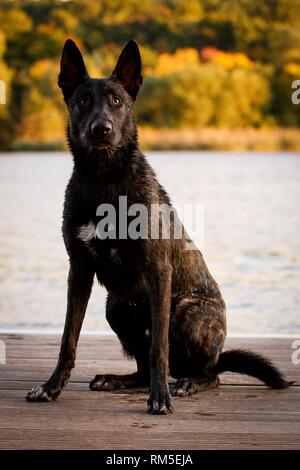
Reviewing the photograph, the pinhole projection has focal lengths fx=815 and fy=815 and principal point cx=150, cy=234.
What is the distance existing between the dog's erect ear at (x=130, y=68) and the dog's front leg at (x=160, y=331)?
0.82 metres

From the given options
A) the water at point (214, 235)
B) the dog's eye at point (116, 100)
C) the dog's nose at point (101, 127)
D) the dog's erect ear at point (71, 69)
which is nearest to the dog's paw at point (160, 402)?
the dog's nose at point (101, 127)

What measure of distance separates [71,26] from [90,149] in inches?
1487

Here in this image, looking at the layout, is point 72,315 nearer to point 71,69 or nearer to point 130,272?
point 130,272

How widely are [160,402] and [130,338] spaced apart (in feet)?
1.68

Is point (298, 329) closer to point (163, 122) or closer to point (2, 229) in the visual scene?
point (2, 229)

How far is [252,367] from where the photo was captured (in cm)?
376

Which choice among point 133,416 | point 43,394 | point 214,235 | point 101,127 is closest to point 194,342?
point 133,416

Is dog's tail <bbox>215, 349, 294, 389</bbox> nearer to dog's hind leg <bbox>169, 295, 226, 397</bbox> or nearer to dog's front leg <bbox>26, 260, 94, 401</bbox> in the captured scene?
dog's hind leg <bbox>169, 295, 226, 397</bbox>

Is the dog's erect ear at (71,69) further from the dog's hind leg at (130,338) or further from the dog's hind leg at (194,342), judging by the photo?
the dog's hind leg at (194,342)

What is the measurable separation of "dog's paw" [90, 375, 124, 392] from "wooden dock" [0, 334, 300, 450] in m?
0.05

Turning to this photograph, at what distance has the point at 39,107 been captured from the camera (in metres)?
33.8

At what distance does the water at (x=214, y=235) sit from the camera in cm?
917

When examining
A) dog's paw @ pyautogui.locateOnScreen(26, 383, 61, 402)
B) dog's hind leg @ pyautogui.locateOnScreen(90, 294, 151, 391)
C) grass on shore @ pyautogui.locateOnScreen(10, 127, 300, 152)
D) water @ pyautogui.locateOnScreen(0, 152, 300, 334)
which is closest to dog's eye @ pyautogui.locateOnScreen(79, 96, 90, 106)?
dog's hind leg @ pyautogui.locateOnScreen(90, 294, 151, 391)

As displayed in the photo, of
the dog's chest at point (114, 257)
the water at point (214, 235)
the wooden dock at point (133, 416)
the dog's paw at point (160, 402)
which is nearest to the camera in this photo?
the wooden dock at point (133, 416)
